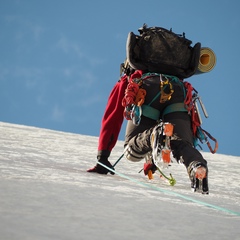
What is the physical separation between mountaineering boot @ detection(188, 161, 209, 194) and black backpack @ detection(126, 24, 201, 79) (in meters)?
0.97

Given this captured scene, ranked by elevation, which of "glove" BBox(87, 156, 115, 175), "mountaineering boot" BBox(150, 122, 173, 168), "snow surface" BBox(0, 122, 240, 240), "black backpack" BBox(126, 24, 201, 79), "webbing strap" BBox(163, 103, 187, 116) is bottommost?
"snow surface" BBox(0, 122, 240, 240)

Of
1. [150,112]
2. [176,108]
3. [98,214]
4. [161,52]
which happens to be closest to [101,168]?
[150,112]

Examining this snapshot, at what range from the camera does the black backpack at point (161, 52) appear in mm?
3496

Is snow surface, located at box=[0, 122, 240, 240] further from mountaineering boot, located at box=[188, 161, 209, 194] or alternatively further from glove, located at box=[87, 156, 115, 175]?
glove, located at box=[87, 156, 115, 175]

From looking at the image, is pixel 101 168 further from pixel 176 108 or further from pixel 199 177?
pixel 199 177

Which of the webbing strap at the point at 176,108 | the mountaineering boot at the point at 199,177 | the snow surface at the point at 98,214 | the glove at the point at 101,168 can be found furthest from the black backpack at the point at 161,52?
the snow surface at the point at 98,214

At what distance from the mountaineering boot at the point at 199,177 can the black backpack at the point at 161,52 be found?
0.97 meters

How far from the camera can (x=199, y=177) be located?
9.27ft

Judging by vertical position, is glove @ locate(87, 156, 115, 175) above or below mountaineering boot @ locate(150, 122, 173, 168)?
below

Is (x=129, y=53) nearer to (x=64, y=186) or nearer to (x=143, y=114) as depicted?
(x=143, y=114)

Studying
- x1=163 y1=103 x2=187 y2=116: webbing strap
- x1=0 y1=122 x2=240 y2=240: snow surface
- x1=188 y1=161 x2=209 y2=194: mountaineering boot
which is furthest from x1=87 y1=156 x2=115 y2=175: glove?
x1=0 y1=122 x2=240 y2=240: snow surface

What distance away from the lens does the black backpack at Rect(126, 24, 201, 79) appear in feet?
11.5

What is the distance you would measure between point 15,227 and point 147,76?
2335mm

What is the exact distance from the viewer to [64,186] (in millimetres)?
2195
